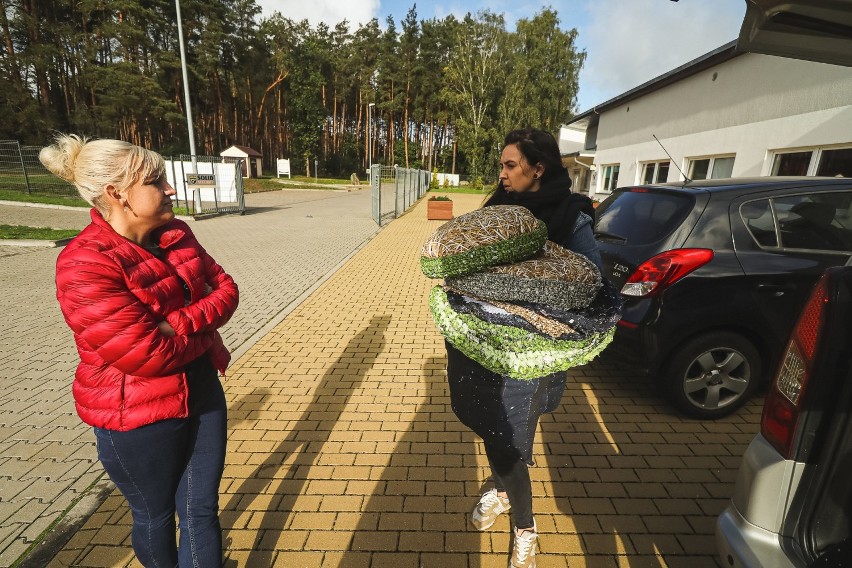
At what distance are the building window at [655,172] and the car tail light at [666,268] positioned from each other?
11409 mm

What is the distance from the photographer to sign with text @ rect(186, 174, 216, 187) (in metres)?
14.8

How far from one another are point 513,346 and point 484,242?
386 millimetres

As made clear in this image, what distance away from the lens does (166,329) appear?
1.54 metres

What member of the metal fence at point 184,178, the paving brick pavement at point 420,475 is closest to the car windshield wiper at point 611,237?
the paving brick pavement at point 420,475

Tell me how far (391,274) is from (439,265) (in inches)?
272

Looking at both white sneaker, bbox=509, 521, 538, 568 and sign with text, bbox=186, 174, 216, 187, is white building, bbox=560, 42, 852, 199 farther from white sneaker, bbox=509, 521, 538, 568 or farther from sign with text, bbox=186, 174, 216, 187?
sign with text, bbox=186, 174, 216, 187

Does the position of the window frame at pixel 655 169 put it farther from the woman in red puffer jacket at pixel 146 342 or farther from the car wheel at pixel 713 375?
the woman in red puffer jacket at pixel 146 342

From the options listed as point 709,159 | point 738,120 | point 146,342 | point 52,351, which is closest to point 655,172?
point 709,159

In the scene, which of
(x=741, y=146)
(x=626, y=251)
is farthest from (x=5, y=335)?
(x=741, y=146)

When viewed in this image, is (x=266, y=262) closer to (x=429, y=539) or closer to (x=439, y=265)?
(x=429, y=539)

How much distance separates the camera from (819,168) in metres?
7.75

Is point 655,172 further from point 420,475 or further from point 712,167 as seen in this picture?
point 420,475

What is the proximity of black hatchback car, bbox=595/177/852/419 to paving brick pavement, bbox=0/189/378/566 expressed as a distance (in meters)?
3.79

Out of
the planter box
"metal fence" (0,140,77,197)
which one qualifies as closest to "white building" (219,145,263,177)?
"metal fence" (0,140,77,197)
